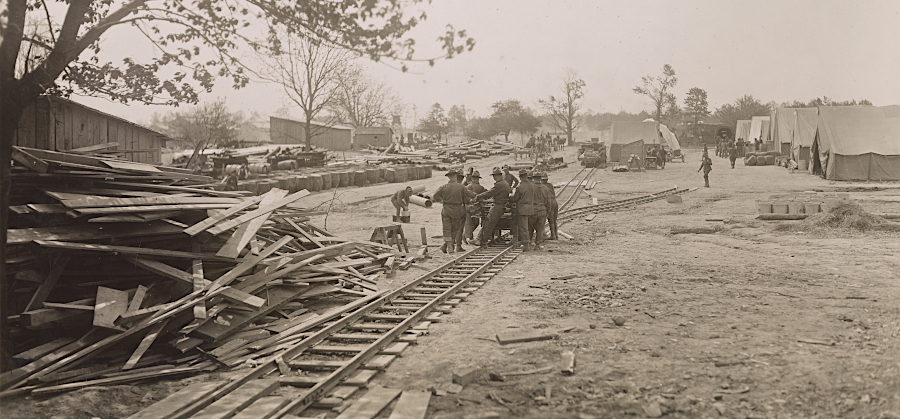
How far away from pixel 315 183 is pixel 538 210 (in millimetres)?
16843

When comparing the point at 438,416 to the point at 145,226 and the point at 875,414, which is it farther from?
the point at 145,226

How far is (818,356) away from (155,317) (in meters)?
6.78

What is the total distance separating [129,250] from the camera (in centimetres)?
669

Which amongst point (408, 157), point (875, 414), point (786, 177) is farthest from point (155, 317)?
point (408, 157)

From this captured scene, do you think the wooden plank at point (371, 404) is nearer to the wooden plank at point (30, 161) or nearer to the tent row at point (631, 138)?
the wooden plank at point (30, 161)

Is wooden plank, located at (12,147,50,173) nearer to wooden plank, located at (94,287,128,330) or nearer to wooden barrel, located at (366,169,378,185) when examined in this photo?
wooden plank, located at (94,287,128,330)

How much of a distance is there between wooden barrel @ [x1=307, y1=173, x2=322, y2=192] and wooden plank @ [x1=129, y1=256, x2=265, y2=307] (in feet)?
68.7

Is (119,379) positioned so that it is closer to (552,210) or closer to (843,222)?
(552,210)

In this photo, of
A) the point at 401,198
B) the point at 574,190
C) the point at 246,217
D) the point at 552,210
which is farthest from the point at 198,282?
the point at 574,190

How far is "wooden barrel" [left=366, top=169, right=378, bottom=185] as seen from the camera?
32531 mm

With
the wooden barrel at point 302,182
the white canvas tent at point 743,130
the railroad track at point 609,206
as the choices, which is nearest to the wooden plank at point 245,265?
the railroad track at point 609,206

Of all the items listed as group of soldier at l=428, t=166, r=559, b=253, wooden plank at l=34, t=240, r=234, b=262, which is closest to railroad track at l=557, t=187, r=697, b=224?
group of soldier at l=428, t=166, r=559, b=253

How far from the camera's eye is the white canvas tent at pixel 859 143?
2806 centimetres

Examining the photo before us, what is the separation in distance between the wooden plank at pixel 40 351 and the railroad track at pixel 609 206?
47.2 ft
